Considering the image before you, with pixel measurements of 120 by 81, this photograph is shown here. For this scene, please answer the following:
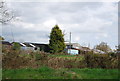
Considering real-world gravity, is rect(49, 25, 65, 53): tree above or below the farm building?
above

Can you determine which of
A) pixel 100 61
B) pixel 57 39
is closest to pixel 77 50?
pixel 57 39

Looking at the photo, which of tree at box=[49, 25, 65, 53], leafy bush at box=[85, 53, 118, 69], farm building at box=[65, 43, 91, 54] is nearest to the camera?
leafy bush at box=[85, 53, 118, 69]

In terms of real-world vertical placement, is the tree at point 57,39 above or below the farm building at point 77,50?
above

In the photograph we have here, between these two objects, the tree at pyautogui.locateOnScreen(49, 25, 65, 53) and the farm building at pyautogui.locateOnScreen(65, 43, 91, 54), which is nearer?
the farm building at pyautogui.locateOnScreen(65, 43, 91, 54)

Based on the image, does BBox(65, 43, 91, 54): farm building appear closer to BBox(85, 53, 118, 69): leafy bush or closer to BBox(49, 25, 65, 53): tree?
BBox(85, 53, 118, 69): leafy bush

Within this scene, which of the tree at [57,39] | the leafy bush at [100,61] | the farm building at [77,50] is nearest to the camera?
the leafy bush at [100,61]

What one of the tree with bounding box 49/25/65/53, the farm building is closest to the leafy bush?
the farm building

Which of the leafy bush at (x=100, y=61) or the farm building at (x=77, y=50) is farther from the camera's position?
→ the farm building at (x=77, y=50)

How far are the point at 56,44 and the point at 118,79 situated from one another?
111ft

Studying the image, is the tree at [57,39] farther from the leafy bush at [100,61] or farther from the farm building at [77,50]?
the leafy bush at [100,61]

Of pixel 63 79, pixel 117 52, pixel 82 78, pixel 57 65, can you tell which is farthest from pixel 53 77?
pixel 117 52

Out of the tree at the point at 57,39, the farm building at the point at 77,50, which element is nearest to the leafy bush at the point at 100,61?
the farm building at the point at 77,50

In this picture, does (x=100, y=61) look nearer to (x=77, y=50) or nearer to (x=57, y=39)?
(x=57, y=39)

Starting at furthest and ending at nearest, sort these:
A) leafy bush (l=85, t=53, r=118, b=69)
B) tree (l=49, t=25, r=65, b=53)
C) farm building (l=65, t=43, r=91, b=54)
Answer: tree (l=49, t=25, r=65, b=53) → farm building (l=65, t=43, r=91, b=54) → leafy bush (l=85, t=53, r=118, b=69)
